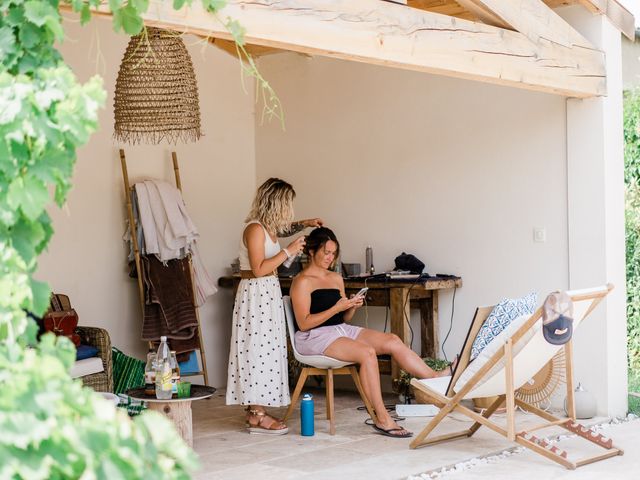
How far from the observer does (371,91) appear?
7422mm

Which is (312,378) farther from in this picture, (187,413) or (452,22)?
(452,22)

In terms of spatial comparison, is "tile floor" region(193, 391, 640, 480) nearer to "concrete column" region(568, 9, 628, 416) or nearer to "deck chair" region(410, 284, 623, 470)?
"deck chair" region(410, 284, 623, 470)

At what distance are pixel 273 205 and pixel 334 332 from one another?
838 mm

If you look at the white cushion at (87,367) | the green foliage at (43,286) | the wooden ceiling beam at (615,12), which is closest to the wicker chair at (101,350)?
the white cushion at (87,367)

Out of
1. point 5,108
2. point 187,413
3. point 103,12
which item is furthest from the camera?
point 187,413

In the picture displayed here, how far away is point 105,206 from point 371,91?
2136 millimetres

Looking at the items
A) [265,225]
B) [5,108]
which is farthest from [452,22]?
[5,108]

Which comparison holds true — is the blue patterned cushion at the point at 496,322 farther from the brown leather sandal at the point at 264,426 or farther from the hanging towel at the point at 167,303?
the hanging towel at the point at 167,303

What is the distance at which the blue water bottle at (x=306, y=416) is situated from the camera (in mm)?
5590

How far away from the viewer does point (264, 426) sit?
5.78 meters

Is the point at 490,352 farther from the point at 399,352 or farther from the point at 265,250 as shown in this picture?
the point at 265,250

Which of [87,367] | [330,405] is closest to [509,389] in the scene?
[330,405]

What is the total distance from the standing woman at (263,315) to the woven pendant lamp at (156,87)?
66 cm

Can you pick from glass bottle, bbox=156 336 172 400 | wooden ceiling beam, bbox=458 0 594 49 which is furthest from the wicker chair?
wooden ceiling beam, bbox=458 0 594 49
